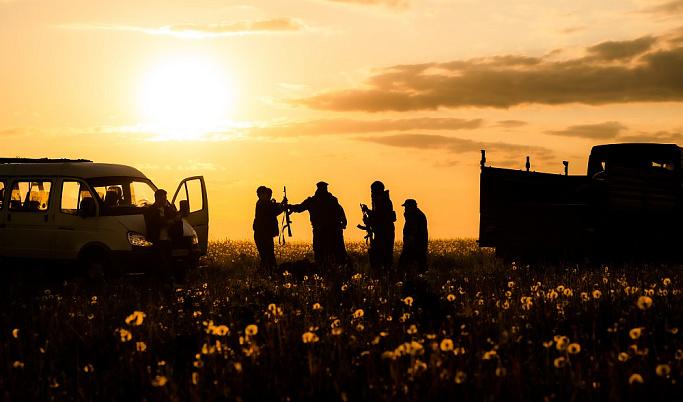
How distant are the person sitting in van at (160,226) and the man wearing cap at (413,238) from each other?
4.66m

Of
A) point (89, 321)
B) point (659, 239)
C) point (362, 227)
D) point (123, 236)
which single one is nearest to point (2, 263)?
point (123, 236)

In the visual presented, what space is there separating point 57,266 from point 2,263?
4.97 ft

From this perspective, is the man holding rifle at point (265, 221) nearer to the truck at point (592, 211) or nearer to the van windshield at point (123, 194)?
the van windshield at point (123, 194)

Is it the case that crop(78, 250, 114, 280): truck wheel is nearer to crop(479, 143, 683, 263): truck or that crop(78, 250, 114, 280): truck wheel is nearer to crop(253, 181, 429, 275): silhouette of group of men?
crop(253, 181, 429, 275): silhouette of group of men

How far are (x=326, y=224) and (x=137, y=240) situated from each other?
13.3 feet

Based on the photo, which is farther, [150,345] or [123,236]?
[123,236]

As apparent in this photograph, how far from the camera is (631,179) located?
18.3 metres

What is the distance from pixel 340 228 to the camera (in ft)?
57.6

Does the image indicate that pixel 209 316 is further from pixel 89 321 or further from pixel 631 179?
pixel 631 179

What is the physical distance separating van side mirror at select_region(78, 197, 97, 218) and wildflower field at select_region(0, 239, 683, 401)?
346 centimetres

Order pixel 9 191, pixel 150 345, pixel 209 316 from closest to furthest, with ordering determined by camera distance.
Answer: pixel 150 345 < pixel 209 316 < pixel 9 191

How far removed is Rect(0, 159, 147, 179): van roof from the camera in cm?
1609

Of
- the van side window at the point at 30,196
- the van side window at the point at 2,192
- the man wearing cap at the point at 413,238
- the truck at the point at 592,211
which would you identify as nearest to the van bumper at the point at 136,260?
the van side window at the point at 30,196

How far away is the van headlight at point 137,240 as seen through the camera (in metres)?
15.5
